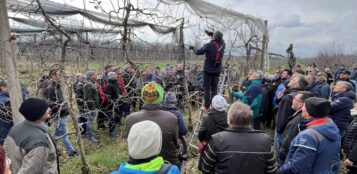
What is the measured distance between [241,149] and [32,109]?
2118 millimetres

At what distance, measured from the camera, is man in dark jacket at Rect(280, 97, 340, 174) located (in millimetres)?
3072

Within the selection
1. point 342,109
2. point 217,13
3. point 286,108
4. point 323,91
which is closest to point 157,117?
point 286,108

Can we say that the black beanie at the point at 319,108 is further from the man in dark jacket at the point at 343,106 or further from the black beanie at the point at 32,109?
the black beanie at the point at 32,109

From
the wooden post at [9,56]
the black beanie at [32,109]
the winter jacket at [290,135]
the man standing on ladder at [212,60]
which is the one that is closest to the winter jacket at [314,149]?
the winter jacket at [290,135]

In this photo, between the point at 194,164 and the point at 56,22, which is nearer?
the point at 56,22

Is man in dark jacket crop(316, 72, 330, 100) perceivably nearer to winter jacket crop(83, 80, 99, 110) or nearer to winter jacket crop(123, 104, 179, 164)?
winter jacket crop(123, 104, 179, 164)

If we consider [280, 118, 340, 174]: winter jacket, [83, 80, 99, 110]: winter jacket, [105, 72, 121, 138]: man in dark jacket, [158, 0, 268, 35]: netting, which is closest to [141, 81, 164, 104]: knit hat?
[280, 118, 340, 174]: winter jacket

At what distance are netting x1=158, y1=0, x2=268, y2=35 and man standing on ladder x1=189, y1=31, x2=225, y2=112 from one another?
1.46 ft

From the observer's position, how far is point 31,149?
2822 millimetres

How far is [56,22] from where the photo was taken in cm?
470

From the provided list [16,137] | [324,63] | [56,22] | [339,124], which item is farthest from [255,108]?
[324,63]

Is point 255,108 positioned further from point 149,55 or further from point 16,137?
point 16,137

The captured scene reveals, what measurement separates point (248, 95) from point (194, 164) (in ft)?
6.44

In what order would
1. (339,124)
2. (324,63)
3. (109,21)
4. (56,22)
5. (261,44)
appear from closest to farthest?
(56,22) < (339,124) < (109,21) < (261,44) < (324,63)
